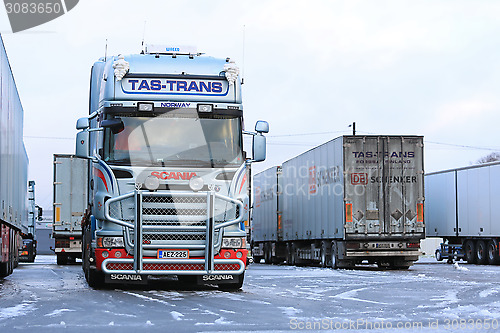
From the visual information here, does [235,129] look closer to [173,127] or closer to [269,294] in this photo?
[173,127]

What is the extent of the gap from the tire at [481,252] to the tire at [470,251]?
266 mm


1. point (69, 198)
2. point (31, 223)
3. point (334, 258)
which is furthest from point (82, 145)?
point (31, 223)

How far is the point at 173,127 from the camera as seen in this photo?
15.2 meters

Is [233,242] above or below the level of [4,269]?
above

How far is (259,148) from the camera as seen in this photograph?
15.5m

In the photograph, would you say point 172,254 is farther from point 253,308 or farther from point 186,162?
point 253,308

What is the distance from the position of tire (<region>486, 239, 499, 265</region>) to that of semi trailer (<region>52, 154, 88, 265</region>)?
53.6 feet

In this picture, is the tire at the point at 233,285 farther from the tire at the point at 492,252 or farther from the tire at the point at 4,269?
the tire at the point at 492,252

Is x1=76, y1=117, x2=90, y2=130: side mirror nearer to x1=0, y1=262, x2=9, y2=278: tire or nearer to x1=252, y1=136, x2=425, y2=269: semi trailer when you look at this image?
x1=0, y1=262, x2=9, y2=278: tire

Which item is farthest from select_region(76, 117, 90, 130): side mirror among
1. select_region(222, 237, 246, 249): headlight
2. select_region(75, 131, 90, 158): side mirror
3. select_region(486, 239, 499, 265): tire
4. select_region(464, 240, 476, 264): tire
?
select_region(464, 240, 476, 264): tire

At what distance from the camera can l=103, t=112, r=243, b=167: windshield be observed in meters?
15.0

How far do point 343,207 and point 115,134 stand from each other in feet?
46.0

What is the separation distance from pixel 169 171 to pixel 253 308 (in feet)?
11.4

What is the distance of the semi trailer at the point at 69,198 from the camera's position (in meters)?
32.1
